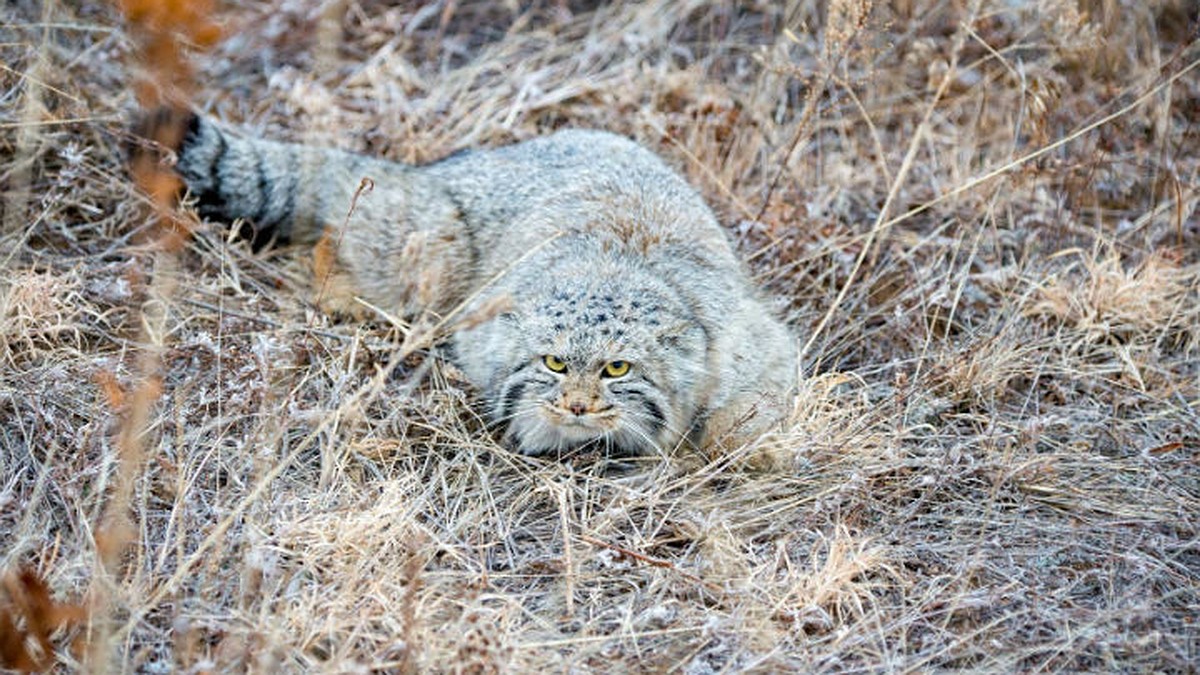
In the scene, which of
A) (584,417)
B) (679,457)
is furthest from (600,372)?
(679,457)

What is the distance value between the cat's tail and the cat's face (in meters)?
1.41

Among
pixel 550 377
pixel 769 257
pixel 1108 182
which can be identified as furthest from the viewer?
pixel 1108 182

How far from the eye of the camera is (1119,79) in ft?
21.2

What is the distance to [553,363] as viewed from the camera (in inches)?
170

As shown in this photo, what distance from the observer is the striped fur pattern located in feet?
14.1

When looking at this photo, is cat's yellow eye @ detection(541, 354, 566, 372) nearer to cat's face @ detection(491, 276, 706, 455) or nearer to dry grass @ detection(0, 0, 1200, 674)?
cat's face @ detection(491, 276, 706, 455)

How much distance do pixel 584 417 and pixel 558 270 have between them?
2.40 ft

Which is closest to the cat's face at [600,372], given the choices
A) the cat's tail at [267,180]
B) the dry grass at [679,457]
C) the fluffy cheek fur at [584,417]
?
the fluffy cheek fur at [584,417]

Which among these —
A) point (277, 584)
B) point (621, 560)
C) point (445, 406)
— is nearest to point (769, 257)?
point (445, 406)

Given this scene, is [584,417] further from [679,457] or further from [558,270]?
[558,270]

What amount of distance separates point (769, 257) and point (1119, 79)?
2.40 meters

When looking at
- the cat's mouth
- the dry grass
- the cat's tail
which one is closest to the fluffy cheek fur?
the cat's mouth

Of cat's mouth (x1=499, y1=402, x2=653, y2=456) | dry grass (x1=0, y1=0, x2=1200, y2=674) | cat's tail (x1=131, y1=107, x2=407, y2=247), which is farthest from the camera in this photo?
cat's tail (x1=131, y1=107, x2=407, y2=247)

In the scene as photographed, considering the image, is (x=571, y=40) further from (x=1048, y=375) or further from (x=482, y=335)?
(x=1048, y=375)
